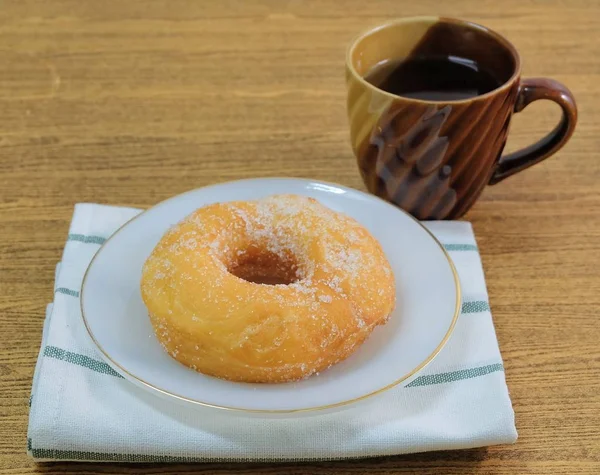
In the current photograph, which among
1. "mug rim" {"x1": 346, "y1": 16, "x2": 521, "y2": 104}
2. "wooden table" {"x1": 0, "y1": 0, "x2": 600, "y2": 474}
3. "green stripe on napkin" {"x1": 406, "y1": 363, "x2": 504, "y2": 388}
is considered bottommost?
"wooden table" {"x1": 0, "y1": 0, "x2": 600, "y2": 474}

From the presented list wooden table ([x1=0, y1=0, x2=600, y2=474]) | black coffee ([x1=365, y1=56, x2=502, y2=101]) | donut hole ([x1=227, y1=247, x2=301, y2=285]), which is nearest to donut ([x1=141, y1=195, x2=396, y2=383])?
donut hole ([x1=227, y1=247, x2=301, y2=285])

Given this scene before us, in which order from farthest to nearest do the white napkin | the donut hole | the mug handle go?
the mug handle → the donut hole → the white napkin

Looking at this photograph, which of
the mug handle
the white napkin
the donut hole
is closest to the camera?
the white napkin

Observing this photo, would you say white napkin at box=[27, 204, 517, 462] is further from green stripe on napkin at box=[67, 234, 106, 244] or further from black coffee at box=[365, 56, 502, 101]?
black coffee at box=[365, 56, 502, 101]

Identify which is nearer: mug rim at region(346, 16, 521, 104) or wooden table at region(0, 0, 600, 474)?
wooden table at region(0, 0, 600, 474)

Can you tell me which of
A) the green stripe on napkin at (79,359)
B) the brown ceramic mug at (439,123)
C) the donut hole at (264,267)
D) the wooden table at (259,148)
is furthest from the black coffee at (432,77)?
the green stripe on napkin at (79,359)

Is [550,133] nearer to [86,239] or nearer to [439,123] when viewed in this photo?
[439,123]

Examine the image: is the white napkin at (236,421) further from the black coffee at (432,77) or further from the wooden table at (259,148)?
the black coffee at (432,77)

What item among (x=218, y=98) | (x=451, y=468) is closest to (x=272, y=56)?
(x=218, y=98)
